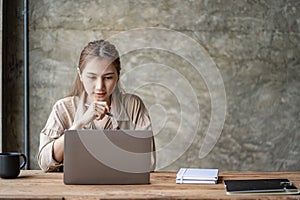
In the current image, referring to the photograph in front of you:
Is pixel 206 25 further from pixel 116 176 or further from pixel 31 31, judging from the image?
pixel 116 176

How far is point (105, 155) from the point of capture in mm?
1913

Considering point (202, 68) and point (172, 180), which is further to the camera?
point (202, 68)

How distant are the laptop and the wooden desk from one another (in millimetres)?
46

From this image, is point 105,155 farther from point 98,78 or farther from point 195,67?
point 195,67

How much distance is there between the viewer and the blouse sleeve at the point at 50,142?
2.33 m

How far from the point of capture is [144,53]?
13.4ft

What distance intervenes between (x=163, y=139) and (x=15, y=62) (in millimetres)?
1413

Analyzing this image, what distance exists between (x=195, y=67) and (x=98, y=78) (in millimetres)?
1689

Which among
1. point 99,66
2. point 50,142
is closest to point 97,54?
point 99,66

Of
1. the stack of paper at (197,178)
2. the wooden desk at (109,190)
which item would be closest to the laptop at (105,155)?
the wooden desk at (109,190)

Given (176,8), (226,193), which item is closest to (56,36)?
(176,8)

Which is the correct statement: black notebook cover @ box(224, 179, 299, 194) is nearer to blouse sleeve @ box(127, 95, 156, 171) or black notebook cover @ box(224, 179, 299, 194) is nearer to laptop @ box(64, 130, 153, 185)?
laptop @ box(64, 130, 153, 185)

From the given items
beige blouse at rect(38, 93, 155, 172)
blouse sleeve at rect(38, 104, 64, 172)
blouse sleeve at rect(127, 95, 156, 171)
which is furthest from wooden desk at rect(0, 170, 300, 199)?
blouse sleeve at rect(127, 95, 156, 171)

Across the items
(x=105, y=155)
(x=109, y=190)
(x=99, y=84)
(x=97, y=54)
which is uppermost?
(x=97, y=54)
